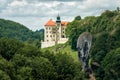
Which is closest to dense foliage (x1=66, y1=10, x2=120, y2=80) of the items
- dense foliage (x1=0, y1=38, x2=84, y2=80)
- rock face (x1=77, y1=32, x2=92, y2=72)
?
dense foliage (x1=0, y1=38, x2=84, y2=80)

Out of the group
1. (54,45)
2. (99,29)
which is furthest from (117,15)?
(54,45)

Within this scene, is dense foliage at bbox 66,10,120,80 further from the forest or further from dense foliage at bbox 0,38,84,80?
dense foliage at bbox 0,38,84,80

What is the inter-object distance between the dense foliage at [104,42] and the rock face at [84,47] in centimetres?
4954

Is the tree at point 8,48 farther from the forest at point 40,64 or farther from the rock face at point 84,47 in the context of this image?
the rock face at point 84,47

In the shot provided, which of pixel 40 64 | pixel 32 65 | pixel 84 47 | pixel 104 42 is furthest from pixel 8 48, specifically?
pixel 104 42

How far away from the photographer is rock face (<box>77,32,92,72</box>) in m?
35.3

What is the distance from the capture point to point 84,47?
36.0 metres

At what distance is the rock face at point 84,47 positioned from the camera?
3533 cm

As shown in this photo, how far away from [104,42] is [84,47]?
90651 millimetres

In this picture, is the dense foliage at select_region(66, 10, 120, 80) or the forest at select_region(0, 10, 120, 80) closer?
the forest at select_region(0, 10, 120, 80)

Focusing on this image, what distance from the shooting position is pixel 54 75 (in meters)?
66.1

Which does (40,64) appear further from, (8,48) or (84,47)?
(84,47)

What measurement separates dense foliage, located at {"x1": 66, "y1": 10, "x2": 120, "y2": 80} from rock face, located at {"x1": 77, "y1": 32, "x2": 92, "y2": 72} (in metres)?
49.5

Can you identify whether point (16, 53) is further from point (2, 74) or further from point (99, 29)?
point (99, 29)
